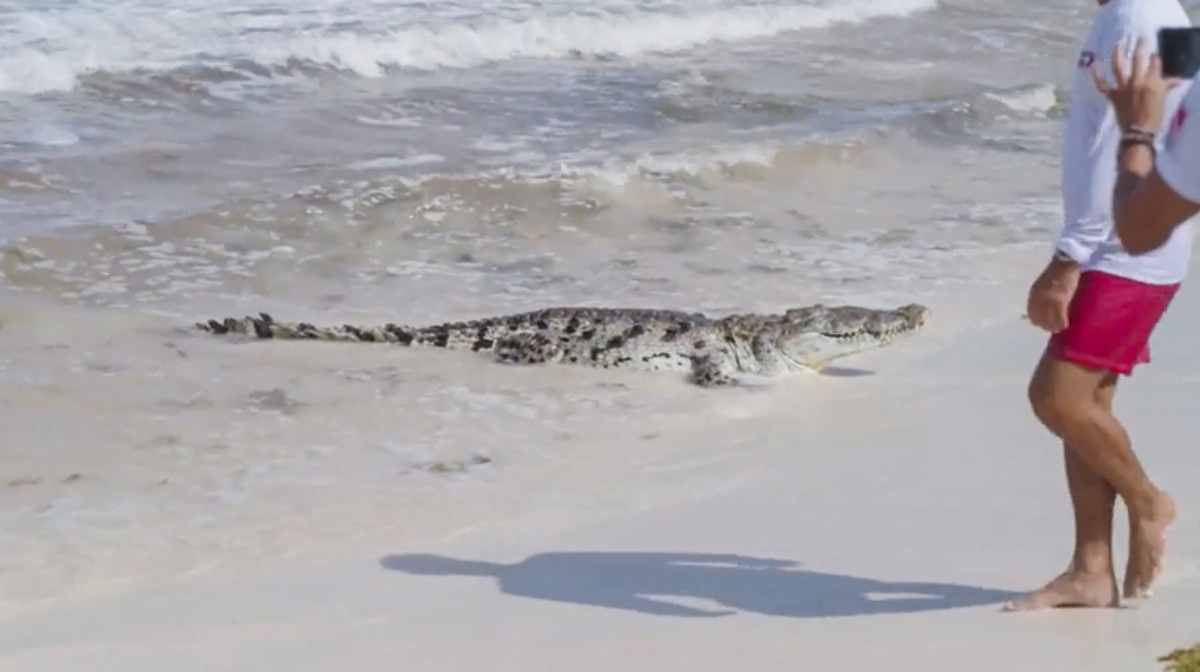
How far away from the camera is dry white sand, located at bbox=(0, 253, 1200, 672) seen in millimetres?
4422

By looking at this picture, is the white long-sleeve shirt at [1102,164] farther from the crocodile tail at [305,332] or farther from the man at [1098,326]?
the crocodile tail at [305,332]

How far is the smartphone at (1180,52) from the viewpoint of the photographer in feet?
10.6

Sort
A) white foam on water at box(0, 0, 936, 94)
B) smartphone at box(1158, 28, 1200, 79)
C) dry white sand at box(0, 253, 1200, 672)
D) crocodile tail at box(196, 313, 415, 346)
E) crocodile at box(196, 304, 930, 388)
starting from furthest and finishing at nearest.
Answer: white foam on water at box(0, 0, 936, 94), crocodile tail at box(196, 313, 415, 346), crocodile at box(196, 304, 930, 388), dry white sand at box(0, 253, 1200, 672), smartphone at box(1158, 28, 1200, 79)

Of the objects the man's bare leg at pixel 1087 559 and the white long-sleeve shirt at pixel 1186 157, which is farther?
the man's bare leg at pixel 1087 559

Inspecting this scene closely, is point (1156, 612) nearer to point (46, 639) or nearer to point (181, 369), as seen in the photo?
point (46, 639)

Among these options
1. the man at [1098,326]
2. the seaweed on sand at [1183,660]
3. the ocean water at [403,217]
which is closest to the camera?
the seaweed on sand at [1183,660]

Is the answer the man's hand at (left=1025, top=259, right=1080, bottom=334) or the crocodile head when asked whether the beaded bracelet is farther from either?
the crocodile head

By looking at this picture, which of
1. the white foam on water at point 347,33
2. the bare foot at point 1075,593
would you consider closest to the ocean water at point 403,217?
the white foam on water at point 347,33

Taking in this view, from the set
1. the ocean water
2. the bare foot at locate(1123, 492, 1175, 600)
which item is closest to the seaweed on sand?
the bare foot at locate(1123, 492, 1175, 600)

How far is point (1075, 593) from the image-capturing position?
452 centimetres

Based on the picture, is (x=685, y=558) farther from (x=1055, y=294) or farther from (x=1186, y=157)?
(x=1186, y=157)

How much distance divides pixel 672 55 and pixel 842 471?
44.3 feet

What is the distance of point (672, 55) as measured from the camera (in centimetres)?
1933

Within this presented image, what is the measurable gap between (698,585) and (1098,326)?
1.31m
